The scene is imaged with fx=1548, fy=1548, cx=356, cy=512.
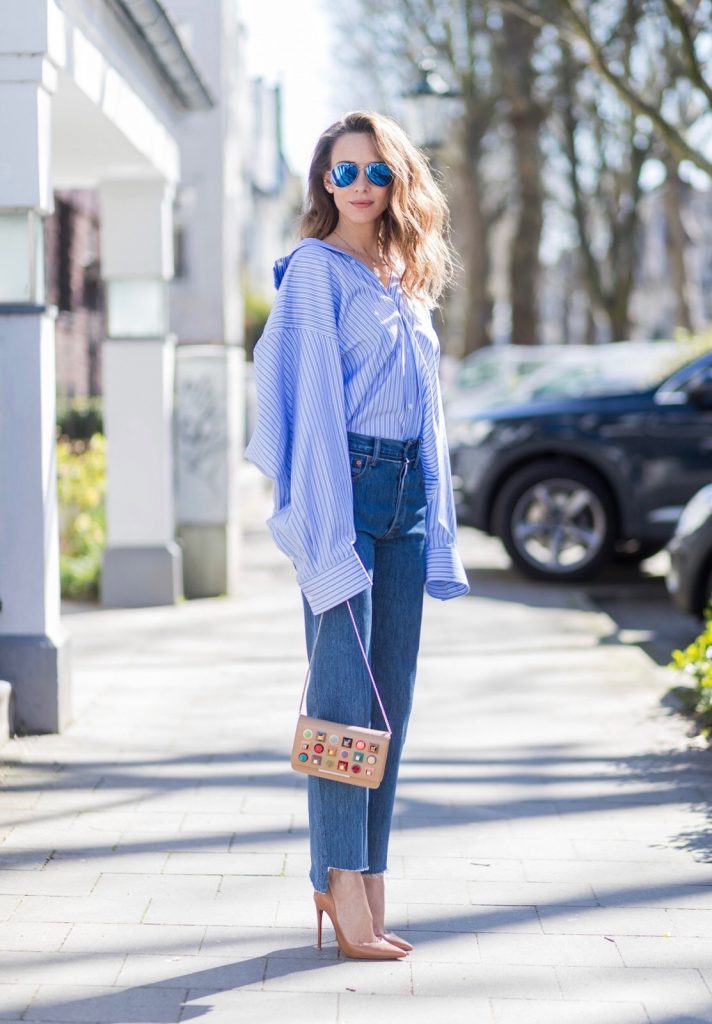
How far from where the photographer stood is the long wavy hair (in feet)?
11.7

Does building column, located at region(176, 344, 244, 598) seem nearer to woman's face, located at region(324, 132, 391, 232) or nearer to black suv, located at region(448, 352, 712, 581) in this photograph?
black suv, located at region(448, 352, 712, 581)

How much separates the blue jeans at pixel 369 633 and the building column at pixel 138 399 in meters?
6.06

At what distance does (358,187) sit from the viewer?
11.6 ft

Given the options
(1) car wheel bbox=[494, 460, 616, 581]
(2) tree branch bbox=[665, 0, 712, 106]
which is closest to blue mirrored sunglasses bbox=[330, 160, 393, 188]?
(1) car wheel bbox=[494, 460, 616, 581]

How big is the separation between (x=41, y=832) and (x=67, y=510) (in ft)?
20.5

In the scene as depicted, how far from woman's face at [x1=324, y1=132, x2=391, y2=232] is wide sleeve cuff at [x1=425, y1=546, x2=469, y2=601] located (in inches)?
31.1

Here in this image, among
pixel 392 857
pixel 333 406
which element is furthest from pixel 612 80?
pixel 333 406

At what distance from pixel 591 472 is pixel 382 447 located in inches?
291

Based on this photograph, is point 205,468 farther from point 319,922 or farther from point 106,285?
point 319,922

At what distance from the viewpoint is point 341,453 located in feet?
11.2

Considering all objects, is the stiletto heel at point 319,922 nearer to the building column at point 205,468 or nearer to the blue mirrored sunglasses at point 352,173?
the blue mirrored sunglasses at point 352,173

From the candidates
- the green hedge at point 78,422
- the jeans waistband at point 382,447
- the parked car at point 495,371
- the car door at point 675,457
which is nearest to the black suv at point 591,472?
the car door at point 675,457

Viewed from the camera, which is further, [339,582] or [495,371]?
[495,371]

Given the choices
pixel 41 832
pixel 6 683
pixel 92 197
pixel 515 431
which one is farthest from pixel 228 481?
pixel 92 197
